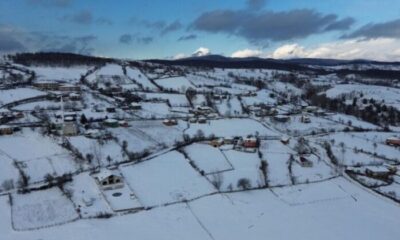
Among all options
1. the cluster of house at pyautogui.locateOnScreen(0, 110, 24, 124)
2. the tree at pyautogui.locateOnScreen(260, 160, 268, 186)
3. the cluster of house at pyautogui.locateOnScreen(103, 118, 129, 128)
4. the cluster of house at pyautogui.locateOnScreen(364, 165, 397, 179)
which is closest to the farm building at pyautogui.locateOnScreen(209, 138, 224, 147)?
the tree at pyautogui.locateOnScreen(260, 160, 268, 186)

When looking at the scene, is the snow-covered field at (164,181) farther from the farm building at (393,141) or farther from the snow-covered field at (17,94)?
the snow-covered field at (17,94)

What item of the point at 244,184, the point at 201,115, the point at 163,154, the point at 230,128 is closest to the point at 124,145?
the point at 163,154

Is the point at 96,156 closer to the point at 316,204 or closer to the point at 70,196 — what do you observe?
the point at 70,196

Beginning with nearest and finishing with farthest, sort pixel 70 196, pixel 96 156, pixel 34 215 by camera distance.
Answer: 1. pixel 34 215
2. pixel 70 196
3. pixel 96 156

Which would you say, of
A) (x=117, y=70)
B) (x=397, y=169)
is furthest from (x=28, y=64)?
(x=397, y=169)

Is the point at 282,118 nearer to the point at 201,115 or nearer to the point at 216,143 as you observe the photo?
the point at 201,115

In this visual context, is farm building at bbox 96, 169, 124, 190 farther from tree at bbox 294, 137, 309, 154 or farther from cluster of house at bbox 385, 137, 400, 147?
cluster of house at bbox 385, 137, 400, 147
